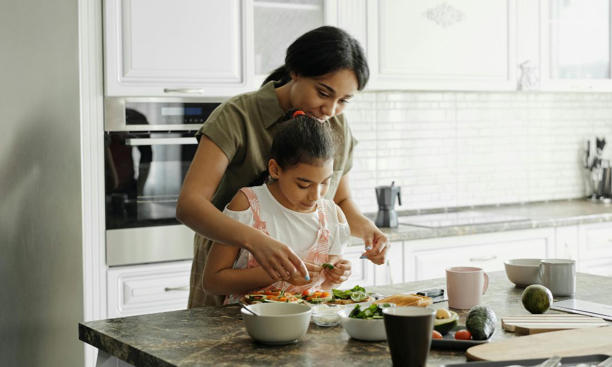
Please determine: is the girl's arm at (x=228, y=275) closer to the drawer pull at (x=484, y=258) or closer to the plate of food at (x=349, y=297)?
the plate of food at (x=349, y=297)

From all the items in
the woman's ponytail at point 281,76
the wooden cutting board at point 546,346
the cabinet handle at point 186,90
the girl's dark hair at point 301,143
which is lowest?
the wooden cutting board at point 546,346

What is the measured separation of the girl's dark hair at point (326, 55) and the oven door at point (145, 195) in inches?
51.8

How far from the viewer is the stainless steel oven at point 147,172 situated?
3.22m

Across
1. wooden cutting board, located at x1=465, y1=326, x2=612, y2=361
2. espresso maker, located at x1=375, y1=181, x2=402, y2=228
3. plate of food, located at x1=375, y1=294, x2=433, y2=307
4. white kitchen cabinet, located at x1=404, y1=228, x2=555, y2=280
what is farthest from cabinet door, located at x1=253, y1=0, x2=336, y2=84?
wooden cutting board, located at x1=465, y1=326, x2=612, y2=361

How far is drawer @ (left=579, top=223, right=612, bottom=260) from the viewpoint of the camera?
420 cm

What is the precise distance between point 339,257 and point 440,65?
2062 mm

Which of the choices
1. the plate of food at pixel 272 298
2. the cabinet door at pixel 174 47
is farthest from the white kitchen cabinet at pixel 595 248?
the plate of food at pixel 272 298

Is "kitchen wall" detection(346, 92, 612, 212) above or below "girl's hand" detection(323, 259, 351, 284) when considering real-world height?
above

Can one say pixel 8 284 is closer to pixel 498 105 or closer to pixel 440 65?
pixel 440 65

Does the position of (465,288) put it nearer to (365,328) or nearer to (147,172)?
(365,328)

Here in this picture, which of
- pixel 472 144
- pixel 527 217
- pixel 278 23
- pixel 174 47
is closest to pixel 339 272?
pixel 174 47

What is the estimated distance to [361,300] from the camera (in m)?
1.82

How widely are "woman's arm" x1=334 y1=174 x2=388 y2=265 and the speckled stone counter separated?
9.8 inches

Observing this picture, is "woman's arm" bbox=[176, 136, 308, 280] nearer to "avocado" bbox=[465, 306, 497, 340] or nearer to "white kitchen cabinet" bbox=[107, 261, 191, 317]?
"avocado" bbox=[465, 306, 497, 340]
